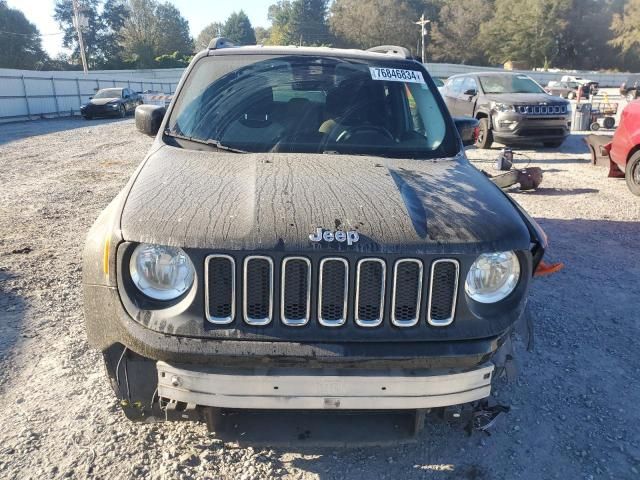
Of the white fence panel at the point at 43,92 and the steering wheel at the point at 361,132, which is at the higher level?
the steering wheel at the point at 361,132

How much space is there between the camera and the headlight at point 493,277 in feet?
7.63

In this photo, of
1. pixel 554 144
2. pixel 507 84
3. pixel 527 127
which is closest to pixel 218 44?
pixel 527 127

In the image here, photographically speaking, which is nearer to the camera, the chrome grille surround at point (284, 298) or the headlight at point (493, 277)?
the chrome grille surround at point (284, 298)

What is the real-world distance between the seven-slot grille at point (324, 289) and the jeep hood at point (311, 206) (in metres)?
0.07

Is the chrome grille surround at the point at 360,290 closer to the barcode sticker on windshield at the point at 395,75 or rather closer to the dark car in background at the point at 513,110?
the barcode sticker on windshield at the point at 395,75

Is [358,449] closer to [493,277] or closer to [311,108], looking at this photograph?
[493,277]

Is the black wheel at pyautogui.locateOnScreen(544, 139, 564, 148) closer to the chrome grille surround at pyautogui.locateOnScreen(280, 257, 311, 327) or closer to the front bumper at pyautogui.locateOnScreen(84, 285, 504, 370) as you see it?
the front bumper at pyautogui.locateOnScreen(84, 285, 504, 370)

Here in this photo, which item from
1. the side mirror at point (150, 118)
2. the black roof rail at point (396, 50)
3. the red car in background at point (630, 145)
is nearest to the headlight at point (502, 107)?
the red car in background at point (630, 145)

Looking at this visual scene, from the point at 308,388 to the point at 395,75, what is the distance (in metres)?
2.56

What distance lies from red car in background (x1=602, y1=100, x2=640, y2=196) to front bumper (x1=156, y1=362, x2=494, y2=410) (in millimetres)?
7757

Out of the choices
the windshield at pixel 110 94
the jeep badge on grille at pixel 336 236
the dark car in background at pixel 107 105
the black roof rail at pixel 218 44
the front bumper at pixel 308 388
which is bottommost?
the dark car in background at pixel 107 105

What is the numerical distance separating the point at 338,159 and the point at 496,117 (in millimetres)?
9828

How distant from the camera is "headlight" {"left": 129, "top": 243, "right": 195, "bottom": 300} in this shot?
2217 millimetres

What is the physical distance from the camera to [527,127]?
38.4 ft
